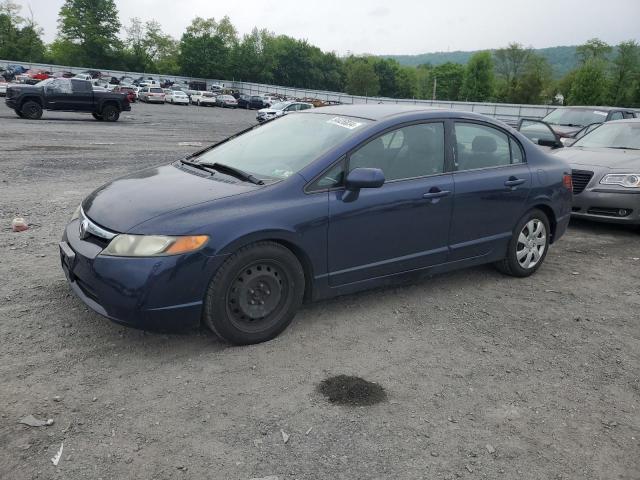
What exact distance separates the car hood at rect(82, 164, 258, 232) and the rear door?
192 cm

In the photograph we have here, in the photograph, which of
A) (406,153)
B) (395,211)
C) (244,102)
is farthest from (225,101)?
(395,211)

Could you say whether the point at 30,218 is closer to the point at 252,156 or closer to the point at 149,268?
the point at 252,156

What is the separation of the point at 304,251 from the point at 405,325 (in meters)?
1.06

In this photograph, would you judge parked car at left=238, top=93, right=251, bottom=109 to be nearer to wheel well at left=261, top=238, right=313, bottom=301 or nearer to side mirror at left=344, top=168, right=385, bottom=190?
side mirror at left=344, top=168, right=385, bottom=190

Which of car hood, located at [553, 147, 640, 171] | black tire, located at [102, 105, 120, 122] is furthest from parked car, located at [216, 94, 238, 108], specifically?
car hood, located at [553, 147, 640, 171]

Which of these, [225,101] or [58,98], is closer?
[58,98]

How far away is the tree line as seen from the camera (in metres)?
75.6

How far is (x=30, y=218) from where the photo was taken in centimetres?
695

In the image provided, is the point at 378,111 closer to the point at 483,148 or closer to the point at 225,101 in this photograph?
the point at 483,148

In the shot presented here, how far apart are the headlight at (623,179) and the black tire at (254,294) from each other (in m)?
5.31

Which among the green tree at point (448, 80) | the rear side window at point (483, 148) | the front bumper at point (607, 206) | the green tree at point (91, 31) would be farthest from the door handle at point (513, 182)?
the green tree at point (448, 80)

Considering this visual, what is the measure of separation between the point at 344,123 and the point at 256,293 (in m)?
1.63

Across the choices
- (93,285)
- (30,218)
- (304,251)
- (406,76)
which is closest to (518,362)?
(304,251)

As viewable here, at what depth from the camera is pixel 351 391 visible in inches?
135
